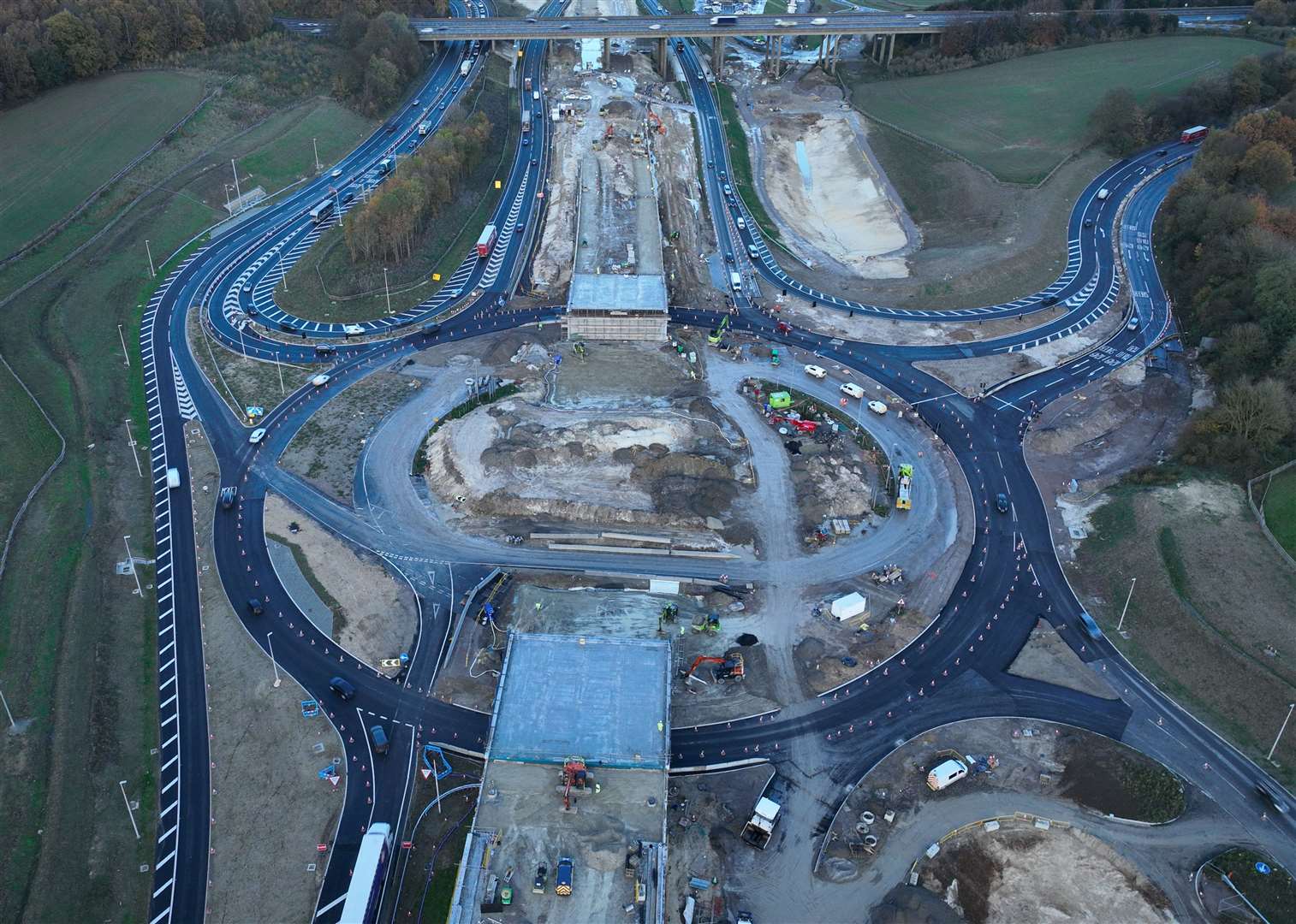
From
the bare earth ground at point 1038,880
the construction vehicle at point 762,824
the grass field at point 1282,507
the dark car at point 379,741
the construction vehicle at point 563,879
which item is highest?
the grass field at point 1282,507

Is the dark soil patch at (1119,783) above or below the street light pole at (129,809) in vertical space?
below

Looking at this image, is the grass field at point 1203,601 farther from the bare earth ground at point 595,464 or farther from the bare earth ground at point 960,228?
the bare earth ground at point 960,228

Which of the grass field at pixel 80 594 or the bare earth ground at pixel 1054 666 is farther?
the bare earth ground at pixel 1054 666

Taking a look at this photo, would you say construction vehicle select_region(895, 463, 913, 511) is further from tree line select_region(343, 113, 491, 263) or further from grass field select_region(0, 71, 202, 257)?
grass field select_region(0, 71, 202, 257)

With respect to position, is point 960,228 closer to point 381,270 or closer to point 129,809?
point 381,270

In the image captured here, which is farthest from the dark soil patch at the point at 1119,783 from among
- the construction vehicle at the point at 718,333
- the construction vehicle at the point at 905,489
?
the construction vehicle at the point at 718,333

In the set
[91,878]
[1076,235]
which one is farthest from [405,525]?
[1076,235]

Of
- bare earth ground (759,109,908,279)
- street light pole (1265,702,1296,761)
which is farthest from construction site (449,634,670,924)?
bare earth ground (759,109,908,279)
